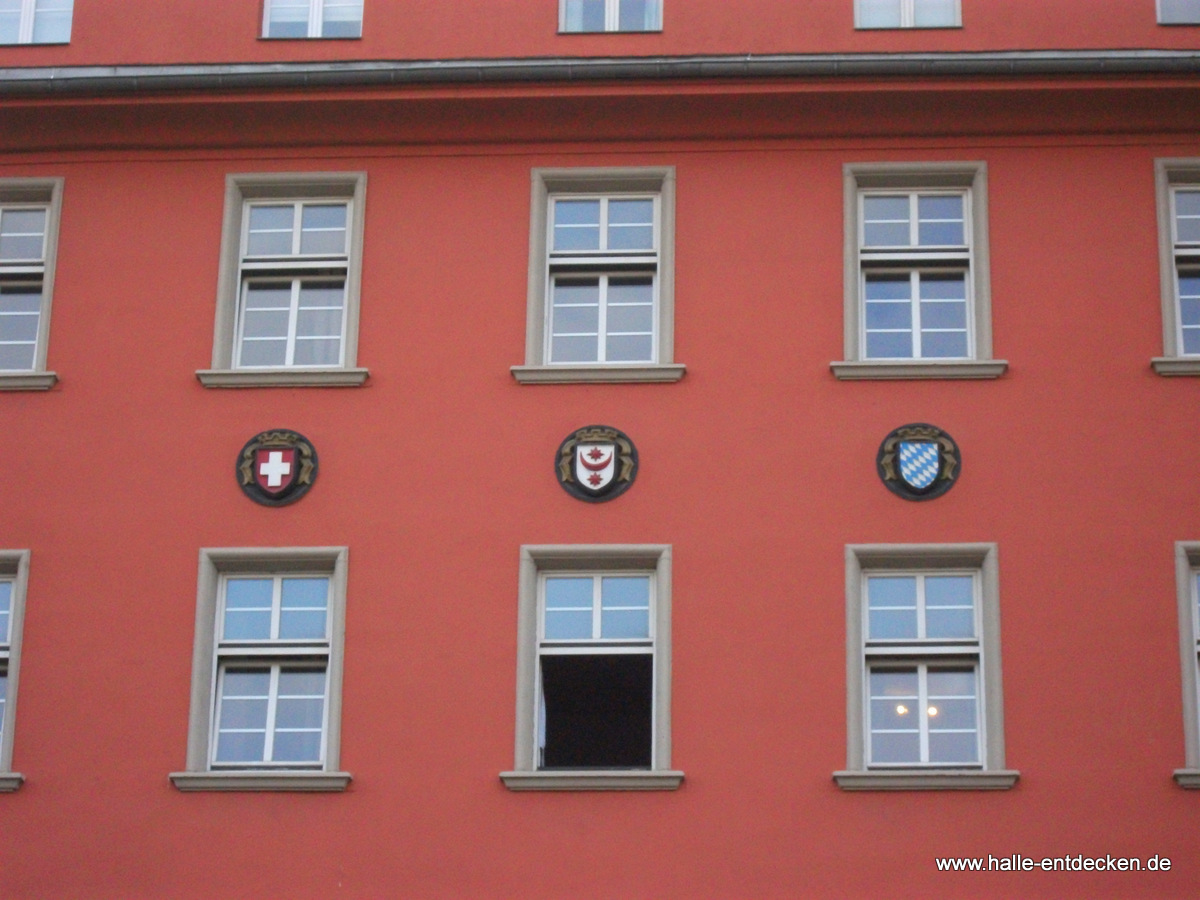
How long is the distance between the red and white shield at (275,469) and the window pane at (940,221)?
190 inches

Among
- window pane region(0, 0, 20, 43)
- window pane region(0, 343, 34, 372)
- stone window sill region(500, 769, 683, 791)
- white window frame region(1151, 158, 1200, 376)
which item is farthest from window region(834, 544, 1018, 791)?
window pane region(0, 0, 20, 43)

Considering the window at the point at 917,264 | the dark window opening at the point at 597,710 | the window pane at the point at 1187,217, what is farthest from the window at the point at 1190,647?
the dark window opening at the point at 597,710

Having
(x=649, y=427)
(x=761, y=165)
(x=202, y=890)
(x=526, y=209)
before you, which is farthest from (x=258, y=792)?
(x=761, y=165)

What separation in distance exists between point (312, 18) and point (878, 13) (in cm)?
434

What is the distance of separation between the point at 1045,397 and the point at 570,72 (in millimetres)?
4153

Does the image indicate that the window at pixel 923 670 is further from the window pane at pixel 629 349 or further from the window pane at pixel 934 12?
the window pane at pixel 934 12

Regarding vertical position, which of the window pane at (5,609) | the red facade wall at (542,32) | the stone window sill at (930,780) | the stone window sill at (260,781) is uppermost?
the red facade wall at (542,32)

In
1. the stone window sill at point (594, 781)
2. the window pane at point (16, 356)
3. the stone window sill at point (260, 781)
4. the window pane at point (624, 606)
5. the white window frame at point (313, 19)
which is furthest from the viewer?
the white window frame at point (313, 19)

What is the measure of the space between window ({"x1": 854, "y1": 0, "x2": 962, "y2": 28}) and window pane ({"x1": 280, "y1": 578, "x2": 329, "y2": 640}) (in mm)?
5900

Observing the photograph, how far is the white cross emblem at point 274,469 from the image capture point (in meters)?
15.5

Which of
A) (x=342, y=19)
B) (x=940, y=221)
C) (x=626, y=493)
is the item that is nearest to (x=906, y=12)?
(x=940, y=221)

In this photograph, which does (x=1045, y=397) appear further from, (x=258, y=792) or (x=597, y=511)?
(x=258, y=792)

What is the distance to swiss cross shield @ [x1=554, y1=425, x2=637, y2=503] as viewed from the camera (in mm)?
15414

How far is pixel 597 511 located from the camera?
15.4 meters
